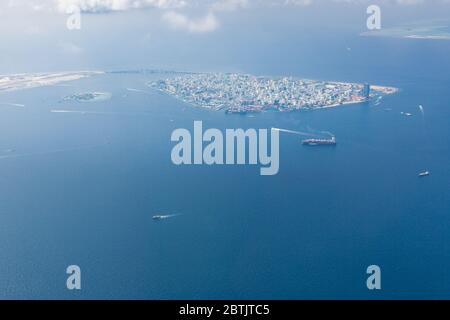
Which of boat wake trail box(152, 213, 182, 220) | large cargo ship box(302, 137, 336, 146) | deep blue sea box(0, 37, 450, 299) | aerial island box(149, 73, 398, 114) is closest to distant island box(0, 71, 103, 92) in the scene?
aerial island box(149, 73, 398, 114)

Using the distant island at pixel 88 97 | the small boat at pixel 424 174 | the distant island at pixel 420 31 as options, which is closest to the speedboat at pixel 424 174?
the small boat at pixel 424 174

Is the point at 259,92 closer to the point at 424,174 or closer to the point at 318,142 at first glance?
the point at 318,142

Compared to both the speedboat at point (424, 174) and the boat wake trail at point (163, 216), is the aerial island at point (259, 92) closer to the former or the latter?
the speedboat at point (424, 174)

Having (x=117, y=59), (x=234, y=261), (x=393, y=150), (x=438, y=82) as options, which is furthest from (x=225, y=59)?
(x=234, y=261)

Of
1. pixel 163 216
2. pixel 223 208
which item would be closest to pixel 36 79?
pixel 163 216
